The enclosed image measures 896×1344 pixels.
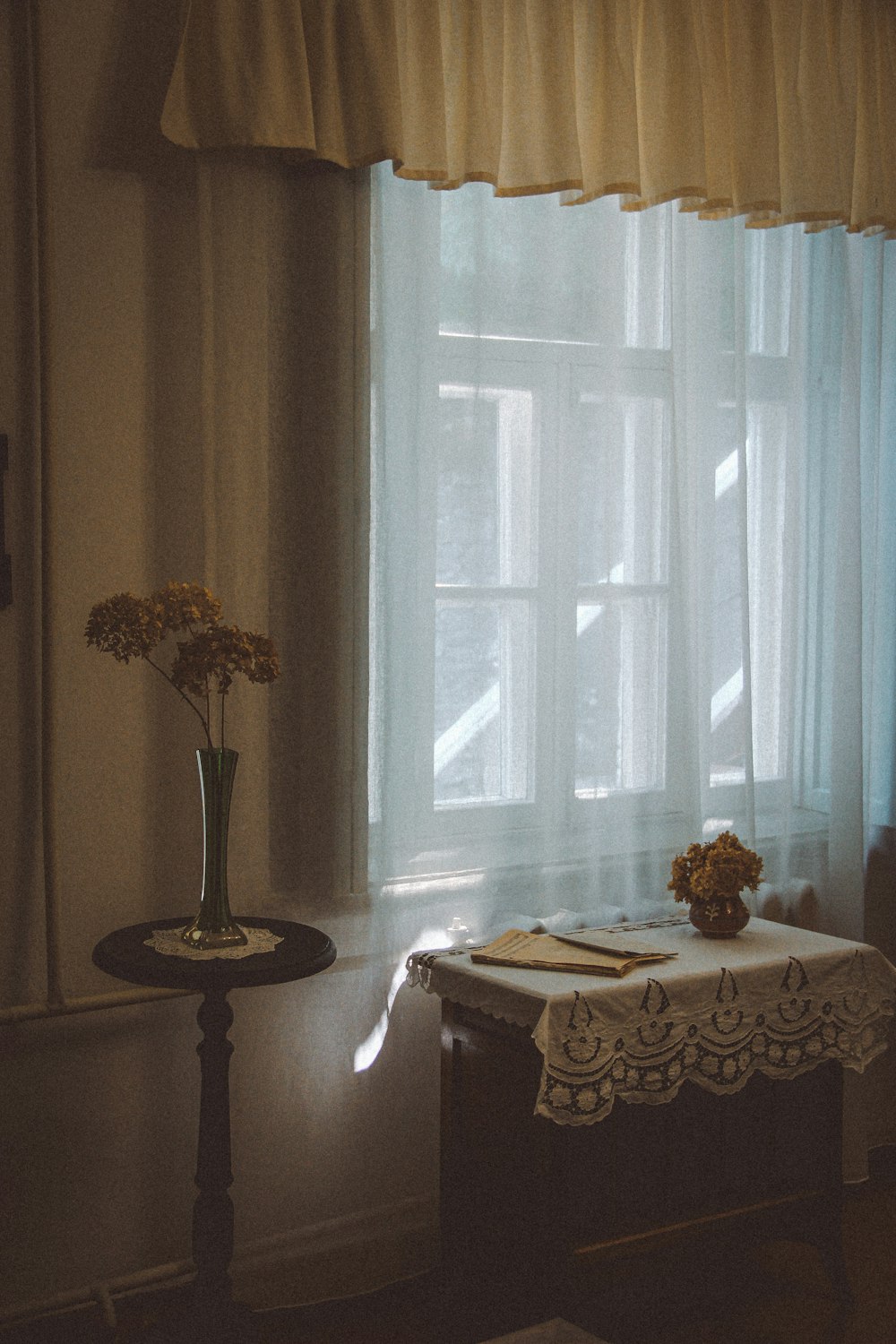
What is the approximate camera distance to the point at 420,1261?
2.72 meters

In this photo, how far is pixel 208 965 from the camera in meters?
1.99

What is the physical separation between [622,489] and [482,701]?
0.59 metres

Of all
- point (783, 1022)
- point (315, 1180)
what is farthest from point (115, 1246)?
point (783, 1022)

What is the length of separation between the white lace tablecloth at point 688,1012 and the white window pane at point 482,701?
0.42 metres

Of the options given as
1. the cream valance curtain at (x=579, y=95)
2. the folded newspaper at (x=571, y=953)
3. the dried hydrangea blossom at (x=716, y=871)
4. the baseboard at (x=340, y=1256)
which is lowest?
the baseboard at (x=340, y=1256)

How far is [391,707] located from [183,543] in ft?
1.74

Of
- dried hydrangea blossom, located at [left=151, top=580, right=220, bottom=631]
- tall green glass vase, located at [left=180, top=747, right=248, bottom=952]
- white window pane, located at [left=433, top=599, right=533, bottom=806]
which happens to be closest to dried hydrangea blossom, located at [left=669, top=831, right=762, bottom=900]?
white window pane, located at [left=433, top=599, right=533, bottom=806]

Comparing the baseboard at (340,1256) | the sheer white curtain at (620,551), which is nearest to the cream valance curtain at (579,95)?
the sheer white curtain at (620,551)

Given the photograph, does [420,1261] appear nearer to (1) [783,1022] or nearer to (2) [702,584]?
(1) [783,1022]

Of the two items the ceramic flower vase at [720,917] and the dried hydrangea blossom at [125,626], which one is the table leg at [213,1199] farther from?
the ceramic flower vase at [720,917]

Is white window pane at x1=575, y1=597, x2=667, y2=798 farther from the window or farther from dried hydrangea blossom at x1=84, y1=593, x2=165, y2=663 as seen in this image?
dried hydrangea blossom at x1=84, y1=593, x2=165, y2=663

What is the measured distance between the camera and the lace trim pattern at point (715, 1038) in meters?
2.15

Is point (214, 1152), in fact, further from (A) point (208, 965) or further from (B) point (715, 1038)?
(B) point (715, 1038)

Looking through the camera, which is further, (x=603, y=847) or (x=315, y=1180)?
(x=603, y=847)
